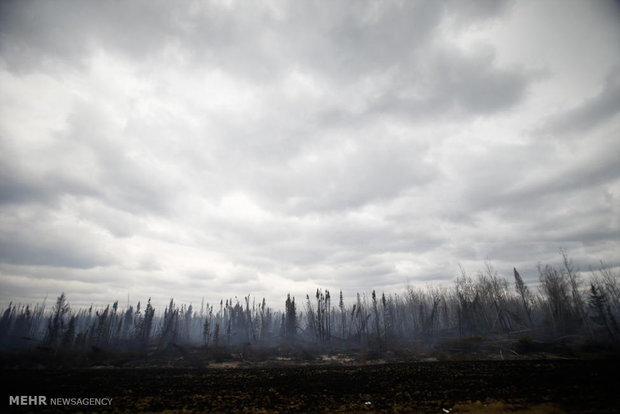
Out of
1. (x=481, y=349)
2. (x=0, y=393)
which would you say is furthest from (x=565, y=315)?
(x=0, y=393)

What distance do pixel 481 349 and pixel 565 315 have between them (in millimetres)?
33765

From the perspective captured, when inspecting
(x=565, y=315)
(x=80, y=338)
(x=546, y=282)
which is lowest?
(x=80, y=338)

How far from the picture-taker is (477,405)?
1563 centimetres

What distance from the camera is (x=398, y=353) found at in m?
53.5

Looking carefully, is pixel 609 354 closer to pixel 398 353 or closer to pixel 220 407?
pixel 398 353

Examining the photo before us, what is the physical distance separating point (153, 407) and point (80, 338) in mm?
90938

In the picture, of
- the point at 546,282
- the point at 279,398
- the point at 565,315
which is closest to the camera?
the point at 279,398

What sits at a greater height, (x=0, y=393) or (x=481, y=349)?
(x=0, y=393)

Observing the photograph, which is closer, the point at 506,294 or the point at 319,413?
the point at 319,413

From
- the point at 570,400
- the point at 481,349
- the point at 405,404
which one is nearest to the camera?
the point at 570,400

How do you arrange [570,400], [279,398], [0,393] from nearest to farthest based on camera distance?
[570,400] < [279,398] < [0,393]

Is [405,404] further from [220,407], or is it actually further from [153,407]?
[153,407]

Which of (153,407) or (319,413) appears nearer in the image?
(319,413)

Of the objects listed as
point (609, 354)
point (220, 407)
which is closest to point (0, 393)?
point (220, 407)
